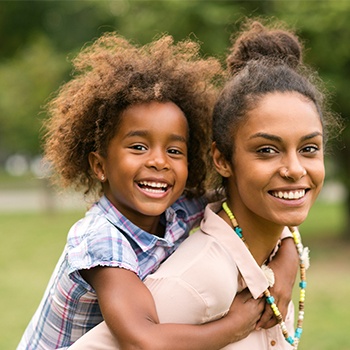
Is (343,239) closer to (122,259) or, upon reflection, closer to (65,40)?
(65,40)

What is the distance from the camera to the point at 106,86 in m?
2.92

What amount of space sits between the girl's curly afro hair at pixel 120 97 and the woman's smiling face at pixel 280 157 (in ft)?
1.63

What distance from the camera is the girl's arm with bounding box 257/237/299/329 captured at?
104 inches

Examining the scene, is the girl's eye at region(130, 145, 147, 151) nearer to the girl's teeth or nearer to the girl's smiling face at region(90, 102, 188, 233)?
the girl's smiling face at region(90, 102, 188, 233)

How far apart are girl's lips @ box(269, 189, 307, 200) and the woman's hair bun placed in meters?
0.63

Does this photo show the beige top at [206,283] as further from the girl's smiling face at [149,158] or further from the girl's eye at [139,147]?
the girl's eye at [139,147]

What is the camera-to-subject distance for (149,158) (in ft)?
9.11

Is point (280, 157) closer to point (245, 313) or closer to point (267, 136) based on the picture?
point (267, 136)

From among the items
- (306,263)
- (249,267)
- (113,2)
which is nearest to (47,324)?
(249,267)

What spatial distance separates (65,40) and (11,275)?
21.3 feet

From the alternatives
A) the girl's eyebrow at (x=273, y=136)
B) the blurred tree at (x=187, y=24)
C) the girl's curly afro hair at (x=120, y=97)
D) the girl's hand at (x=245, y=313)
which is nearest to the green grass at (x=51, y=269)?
the blurred tree at (x=187, y=24)

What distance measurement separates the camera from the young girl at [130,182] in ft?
7.93

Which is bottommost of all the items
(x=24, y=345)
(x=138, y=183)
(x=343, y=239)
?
(x=24, y=345)

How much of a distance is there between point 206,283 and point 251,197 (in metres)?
0.39
